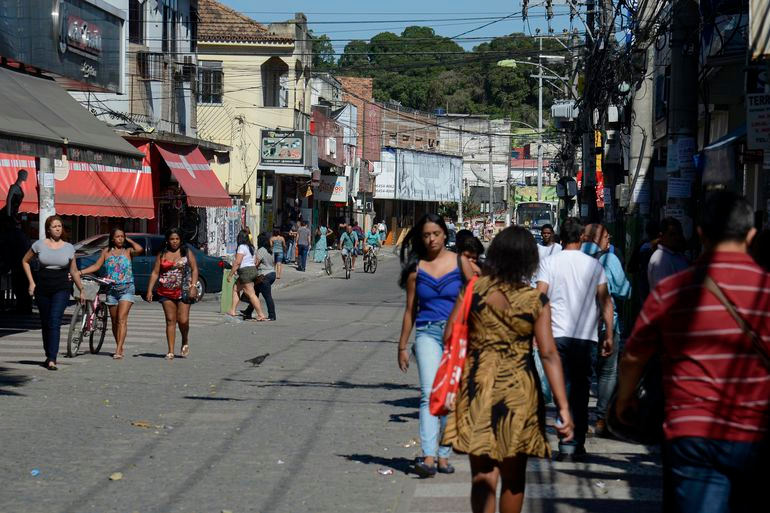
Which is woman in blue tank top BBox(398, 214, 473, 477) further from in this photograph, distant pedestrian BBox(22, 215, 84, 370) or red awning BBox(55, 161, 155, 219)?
red awning BBox(55, 161, 155, 219)

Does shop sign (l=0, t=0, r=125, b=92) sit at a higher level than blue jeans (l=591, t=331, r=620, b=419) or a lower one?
higher

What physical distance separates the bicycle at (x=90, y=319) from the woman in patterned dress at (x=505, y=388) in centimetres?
1016

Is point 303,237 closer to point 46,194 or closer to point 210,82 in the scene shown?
point 210,82

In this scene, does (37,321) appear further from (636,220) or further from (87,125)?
(636,220)

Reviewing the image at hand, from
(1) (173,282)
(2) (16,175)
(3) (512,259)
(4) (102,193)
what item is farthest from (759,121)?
(4) (102,193)

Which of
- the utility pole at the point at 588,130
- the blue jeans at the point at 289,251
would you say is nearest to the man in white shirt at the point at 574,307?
the utility pole at the point at 588,130

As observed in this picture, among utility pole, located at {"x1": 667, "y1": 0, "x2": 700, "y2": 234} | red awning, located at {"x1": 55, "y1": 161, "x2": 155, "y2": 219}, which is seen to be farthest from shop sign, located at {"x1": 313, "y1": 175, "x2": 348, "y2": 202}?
utility pole, located at {"x1": 667, "y1": 0, "x2": 700, "y2": 234}

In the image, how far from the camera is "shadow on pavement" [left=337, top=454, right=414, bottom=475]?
8.56m

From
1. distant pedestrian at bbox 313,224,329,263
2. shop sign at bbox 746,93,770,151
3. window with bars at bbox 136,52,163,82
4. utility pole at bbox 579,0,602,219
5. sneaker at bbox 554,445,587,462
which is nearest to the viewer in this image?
sneaker at bbox 554,445,587,462

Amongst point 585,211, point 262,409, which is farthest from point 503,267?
point 585,211

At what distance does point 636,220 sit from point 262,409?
29.9 feet

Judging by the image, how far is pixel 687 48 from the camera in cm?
1322

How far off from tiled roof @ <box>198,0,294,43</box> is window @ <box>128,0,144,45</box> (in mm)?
13126

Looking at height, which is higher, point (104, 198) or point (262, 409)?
point (104, 198)
